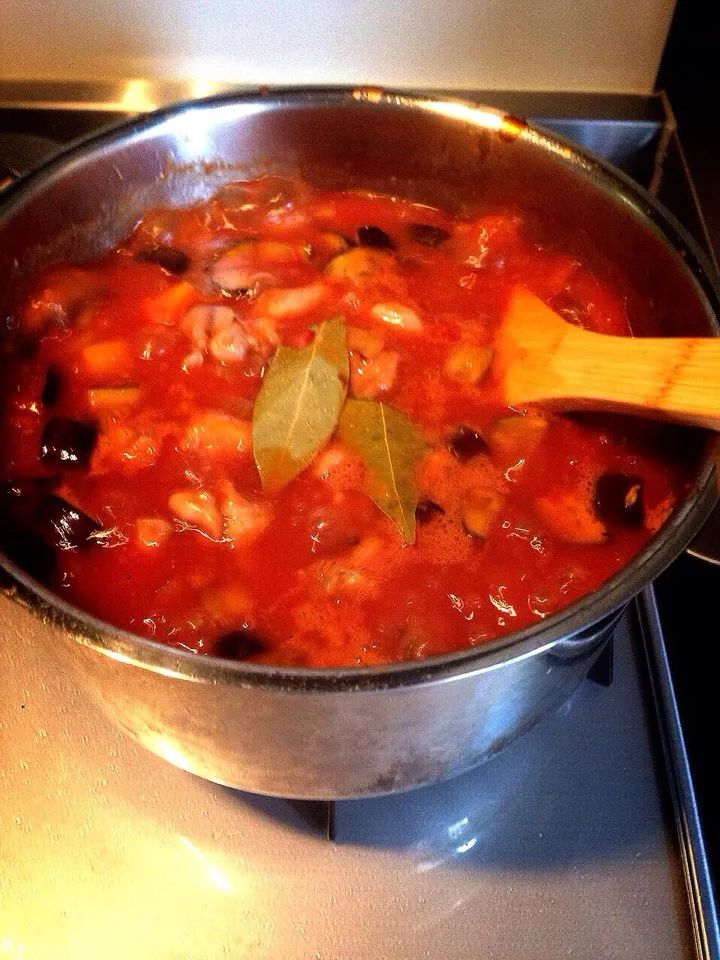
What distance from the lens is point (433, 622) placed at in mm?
1022

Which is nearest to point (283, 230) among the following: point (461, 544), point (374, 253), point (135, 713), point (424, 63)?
point (374, 253)

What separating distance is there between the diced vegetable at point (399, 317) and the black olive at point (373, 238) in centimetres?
17

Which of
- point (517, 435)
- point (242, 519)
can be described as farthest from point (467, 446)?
point (242, 519)

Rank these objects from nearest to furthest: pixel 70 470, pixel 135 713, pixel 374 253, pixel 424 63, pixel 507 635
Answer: pixel 507 635 → pixel 135 713 → pixel 70 470 → pixel 374 253 → pixel 424 63

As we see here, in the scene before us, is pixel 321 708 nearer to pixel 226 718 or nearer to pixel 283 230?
pixel 226 718

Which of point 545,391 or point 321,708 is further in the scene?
point 545,391

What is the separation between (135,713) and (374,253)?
908mm

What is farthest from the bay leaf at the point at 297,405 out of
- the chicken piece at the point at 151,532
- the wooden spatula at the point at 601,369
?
the wooden spatula at the point at 601,369

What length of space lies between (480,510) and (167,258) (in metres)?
0.73

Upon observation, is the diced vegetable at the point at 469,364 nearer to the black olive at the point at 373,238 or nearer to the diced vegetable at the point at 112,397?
the black olive at the point at 373,238

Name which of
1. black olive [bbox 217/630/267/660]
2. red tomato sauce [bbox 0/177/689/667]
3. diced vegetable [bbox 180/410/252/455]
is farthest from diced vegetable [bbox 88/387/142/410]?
black olive [bbox 217/630/267/660]

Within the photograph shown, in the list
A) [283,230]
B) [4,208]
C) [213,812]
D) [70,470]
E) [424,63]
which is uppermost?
[424,63]

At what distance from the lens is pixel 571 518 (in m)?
1.12

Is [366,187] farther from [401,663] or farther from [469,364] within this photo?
[401,663]
